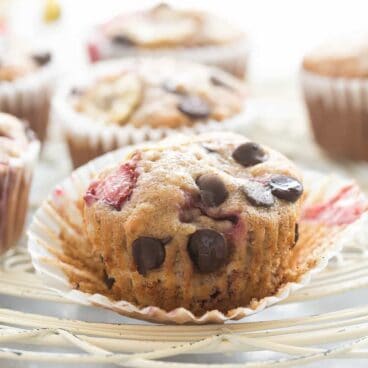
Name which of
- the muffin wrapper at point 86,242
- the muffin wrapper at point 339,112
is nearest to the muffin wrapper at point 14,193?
the muffin wrapper at point 86,242

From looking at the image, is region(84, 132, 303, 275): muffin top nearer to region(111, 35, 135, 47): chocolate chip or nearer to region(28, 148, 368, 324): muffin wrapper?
region(28, 148, 368, 324): muffin wrapper

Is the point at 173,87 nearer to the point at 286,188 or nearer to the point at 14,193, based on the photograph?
the point at 14,193

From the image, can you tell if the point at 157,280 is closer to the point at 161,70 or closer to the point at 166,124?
the point at 166,124

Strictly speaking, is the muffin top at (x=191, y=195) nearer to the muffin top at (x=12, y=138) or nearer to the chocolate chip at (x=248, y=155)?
the chocolate chip at (x=248, y=155)

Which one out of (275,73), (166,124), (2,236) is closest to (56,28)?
(275,73)

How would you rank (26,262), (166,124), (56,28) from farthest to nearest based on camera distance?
1. (56,28)
2. (166,124)
3. (26,262)

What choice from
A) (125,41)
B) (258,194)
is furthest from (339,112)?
(258,194)

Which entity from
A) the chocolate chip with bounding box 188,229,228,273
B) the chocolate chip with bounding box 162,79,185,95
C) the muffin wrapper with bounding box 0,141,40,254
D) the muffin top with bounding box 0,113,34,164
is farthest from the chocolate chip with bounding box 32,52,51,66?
the chocolate chip with bounding box 188,229,228,273
